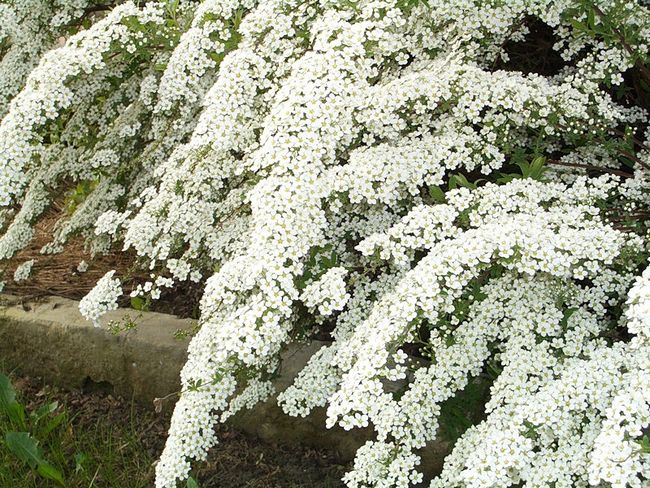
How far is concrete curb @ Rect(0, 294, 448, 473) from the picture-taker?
3.21 metres

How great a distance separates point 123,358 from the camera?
→ 3.59m

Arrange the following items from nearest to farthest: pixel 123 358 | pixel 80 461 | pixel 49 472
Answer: pixel 49 472 → pixel 80 461 → pixel 123 358

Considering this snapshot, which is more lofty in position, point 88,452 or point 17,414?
point 17,414

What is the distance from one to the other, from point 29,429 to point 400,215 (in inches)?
70.4

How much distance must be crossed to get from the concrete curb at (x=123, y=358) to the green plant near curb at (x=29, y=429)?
0.91 ft

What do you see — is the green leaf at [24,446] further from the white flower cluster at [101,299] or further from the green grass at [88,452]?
the white flower cluster at [101,299]

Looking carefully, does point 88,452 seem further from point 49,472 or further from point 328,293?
point 328,293

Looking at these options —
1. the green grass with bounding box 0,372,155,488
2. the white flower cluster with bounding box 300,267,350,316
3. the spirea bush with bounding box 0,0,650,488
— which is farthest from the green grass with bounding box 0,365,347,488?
the white flower cluster with bounding box 300,267,350,316

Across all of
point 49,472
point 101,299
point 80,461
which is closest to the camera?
point 101,299

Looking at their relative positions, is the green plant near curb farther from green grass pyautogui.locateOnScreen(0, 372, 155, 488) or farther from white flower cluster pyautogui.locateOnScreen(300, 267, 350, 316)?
white flower cluster pyautogui.locateOnScreen(300, 267, 350, 316)

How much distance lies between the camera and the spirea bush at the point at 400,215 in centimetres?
211

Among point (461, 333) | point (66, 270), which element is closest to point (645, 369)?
point (461, 333)

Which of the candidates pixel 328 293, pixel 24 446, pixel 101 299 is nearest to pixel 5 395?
pixel 24 446

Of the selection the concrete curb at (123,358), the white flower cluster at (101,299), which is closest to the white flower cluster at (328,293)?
the concrete curb at (123,358)
